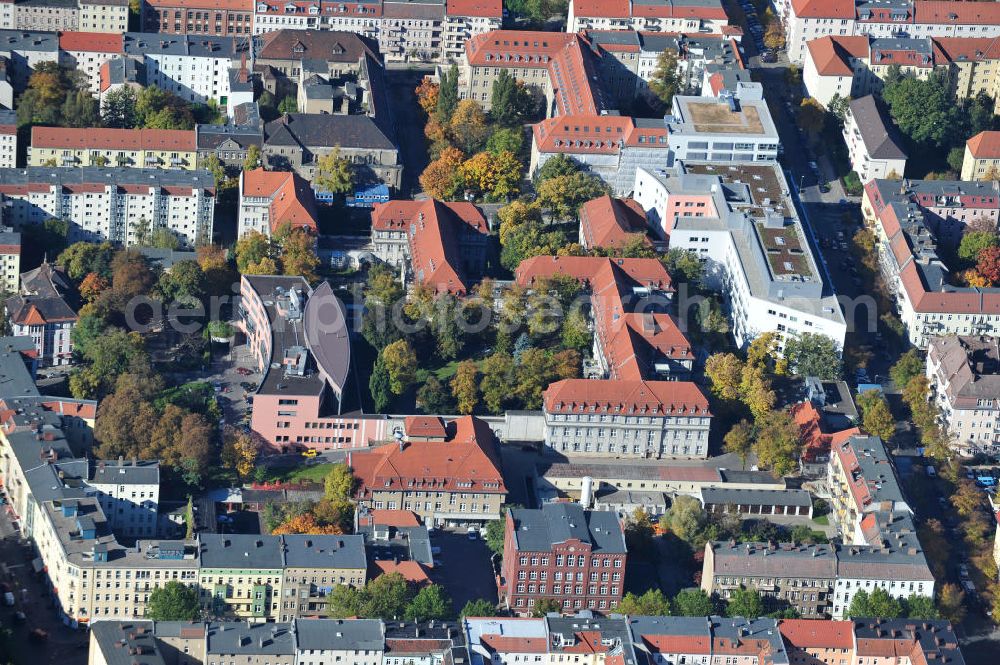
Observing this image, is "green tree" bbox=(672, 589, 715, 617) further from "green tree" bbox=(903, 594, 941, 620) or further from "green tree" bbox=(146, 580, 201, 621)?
"green tree" bbox=(146, 580, 201, 621)

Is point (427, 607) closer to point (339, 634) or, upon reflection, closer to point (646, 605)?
point (339, 634)

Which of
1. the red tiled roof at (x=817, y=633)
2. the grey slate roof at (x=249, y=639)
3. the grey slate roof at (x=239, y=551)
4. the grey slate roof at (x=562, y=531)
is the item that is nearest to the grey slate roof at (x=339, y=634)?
the grey slate roof at (x=249, y=639)

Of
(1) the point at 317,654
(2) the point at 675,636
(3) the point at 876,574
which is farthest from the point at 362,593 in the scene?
(3) the point at 876,574

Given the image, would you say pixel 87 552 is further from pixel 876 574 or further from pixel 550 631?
pixel 876 574

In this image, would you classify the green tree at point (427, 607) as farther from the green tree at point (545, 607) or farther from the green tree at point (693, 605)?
the green tree at point (693, 605)

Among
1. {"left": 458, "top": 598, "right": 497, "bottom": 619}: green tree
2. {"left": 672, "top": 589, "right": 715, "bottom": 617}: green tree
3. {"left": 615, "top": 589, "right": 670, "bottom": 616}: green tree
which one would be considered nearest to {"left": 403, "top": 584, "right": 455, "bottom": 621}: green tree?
{"left": 458, "top": 598, "right": 497, "bottom": 619}: green tree
